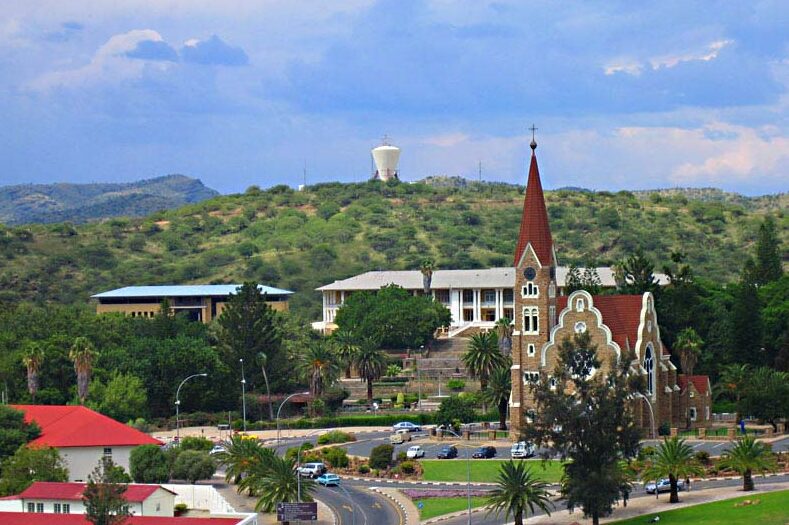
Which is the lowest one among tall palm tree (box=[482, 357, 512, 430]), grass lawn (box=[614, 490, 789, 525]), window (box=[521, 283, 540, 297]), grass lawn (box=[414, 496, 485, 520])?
grass lawn (box=[414, 496, 485, 520])

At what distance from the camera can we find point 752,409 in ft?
363

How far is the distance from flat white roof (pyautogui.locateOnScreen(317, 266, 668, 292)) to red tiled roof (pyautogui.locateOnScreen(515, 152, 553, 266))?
47.9 m

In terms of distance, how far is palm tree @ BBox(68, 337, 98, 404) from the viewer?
122 meters

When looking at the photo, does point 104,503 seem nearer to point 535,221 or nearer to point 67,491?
point 67,491

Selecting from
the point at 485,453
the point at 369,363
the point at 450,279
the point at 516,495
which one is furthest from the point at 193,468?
the point at 450,279

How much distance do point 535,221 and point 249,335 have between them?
33.0m

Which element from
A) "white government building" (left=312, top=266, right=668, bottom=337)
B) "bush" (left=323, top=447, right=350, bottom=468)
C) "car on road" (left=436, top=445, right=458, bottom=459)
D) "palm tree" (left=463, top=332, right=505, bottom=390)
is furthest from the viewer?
"white government building" (left=312, top=266, right=668, bottom=337)

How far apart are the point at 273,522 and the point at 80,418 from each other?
23.8m

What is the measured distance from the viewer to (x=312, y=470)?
9881 cm

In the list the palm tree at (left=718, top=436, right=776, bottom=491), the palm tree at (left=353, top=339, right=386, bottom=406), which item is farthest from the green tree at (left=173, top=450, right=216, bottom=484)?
the palm tree at (left=353, top=339, right=386, bottom=406)

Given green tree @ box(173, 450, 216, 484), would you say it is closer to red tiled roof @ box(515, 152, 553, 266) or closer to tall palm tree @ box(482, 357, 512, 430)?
tall palm tree @ box(482, 357, 512, 430)

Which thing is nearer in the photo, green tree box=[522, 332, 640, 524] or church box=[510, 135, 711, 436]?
green tree box=[522, 332, 640, 524]

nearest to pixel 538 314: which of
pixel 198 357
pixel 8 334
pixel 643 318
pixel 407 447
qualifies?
pixel 643 318

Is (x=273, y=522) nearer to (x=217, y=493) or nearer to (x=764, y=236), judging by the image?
(x=217, y=493)
